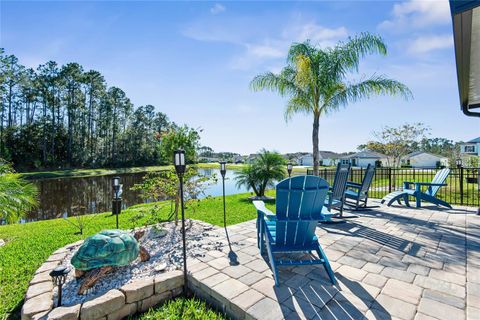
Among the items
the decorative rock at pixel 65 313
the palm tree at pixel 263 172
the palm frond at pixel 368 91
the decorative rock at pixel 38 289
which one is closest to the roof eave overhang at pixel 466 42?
the palm frond at pixel 368 91

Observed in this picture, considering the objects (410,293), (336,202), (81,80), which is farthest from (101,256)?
(81,80)

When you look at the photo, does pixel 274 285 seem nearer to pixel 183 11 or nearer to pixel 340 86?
pixel 183 11

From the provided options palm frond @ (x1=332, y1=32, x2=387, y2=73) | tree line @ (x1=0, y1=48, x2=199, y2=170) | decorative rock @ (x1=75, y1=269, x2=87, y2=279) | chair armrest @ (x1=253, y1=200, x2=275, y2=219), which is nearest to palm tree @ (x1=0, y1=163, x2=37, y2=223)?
decorative rock @ (x1=75, y1=269, x2=87, y2=279)

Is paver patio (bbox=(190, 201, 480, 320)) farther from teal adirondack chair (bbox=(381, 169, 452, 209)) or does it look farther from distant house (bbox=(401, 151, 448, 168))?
distant house (bbox=(401, 151, 448, 168))

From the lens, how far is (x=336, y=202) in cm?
461

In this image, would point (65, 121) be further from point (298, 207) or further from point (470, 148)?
point (470, 148)

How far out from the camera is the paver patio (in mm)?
1836

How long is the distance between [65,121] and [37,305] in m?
34.9

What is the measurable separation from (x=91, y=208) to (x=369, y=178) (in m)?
11.0

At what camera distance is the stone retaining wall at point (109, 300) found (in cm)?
182

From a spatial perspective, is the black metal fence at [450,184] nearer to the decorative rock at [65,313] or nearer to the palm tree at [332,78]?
the palm tree at [332,78]

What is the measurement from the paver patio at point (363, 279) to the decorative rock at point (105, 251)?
0.77m

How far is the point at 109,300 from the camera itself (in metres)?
1.94

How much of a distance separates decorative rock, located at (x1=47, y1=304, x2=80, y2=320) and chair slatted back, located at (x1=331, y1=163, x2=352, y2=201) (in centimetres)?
410
